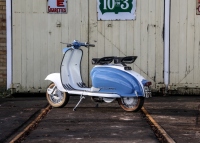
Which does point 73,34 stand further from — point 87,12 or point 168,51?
point 168,51

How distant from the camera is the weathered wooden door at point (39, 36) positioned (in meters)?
10.4

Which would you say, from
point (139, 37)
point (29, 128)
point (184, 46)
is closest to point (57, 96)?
point (29, 128)

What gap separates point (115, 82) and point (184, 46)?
3.48 meters

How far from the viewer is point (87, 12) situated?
10352 mm

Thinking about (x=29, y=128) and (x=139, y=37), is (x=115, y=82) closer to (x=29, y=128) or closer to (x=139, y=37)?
(x=29, y=128)

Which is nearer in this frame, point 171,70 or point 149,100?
point 149,100

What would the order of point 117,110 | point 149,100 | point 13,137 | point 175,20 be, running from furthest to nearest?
point 175,20
point 149,100
point 117,110
point 13,137

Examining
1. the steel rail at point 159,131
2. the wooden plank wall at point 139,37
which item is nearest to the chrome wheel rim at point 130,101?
the steel rail at point 159,131

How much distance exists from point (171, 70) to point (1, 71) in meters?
3.73

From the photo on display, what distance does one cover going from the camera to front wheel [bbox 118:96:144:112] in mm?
7211

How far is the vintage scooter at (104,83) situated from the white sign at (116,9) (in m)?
2.33

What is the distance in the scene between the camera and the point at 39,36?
10.4 m

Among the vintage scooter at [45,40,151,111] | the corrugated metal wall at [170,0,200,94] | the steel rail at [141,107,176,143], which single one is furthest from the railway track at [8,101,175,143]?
the corrugated metal wall at [170,0,200,94]

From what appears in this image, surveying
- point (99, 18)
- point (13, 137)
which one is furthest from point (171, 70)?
point (13, 137)
